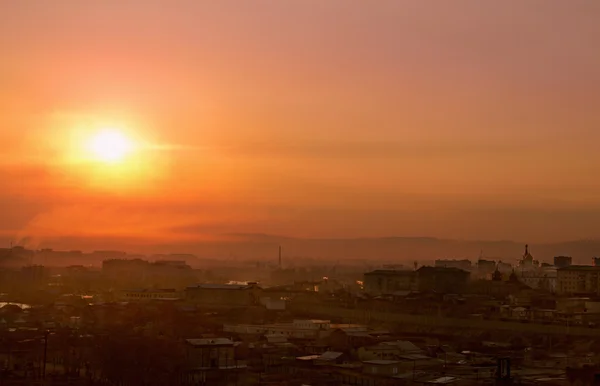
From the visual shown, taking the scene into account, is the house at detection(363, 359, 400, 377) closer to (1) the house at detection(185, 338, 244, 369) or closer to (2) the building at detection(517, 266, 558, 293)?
(1) the house at detection(185, 338, 244, 369)

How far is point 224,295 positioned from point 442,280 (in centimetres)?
1186

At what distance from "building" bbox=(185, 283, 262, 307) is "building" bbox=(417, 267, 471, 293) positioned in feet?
29.4

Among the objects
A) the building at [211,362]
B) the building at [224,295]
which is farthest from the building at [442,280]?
the building at [211,362]

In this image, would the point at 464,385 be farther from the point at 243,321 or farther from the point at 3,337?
the point at 243,321

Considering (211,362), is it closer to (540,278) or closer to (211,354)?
(211,354)

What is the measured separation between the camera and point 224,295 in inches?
1710

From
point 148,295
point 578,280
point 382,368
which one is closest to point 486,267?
point 578,280

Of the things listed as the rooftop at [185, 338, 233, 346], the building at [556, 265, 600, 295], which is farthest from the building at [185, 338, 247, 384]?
the building at [556, 265, 600, 295]

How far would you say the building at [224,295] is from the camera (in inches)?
1674

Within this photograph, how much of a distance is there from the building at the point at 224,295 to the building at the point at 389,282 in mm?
7427

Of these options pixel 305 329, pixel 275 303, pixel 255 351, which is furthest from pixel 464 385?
pixel 275 303

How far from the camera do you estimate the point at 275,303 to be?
40.7m

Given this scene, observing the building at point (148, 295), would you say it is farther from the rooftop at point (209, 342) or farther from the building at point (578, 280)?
the rooftop at point (209, 342)

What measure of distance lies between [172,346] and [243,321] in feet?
36.3
